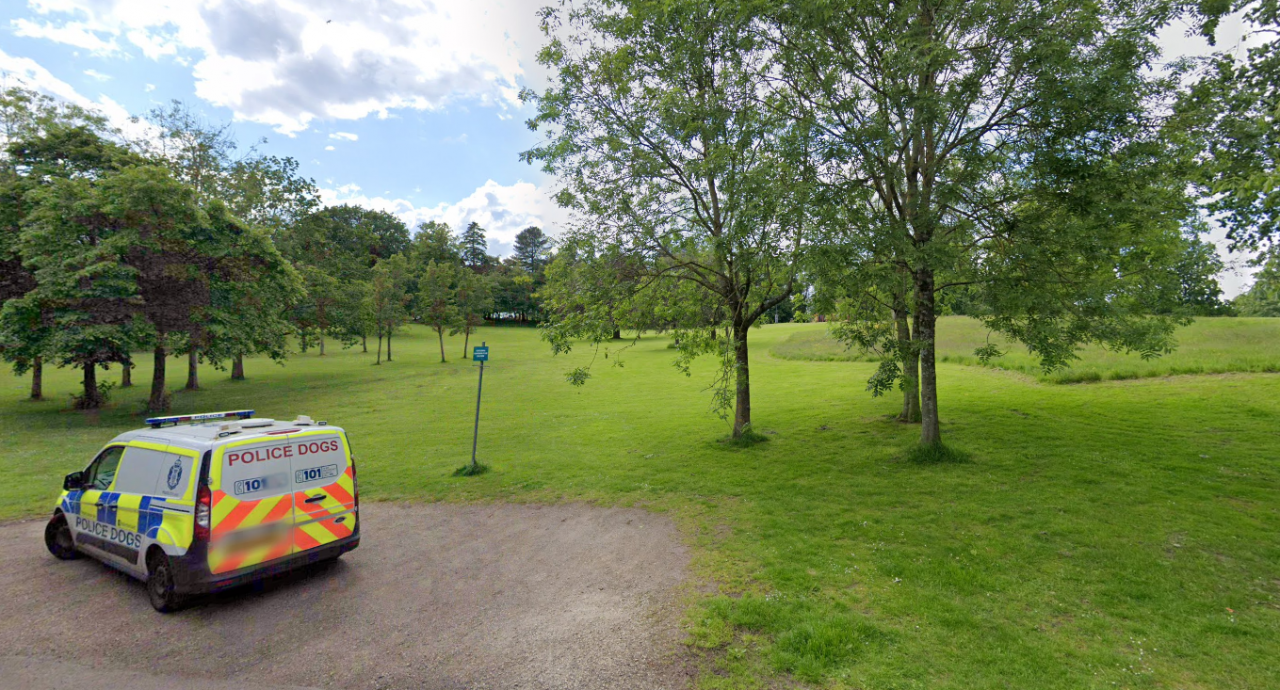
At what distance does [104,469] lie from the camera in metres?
7.97

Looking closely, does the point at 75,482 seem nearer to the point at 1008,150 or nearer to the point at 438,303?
the point at 1008,150

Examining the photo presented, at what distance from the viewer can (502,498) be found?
40.2 feet

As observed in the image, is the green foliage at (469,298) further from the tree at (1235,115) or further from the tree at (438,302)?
the tree at (1235,115)

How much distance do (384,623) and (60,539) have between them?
6.33 metres

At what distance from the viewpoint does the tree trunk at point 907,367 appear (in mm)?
11883

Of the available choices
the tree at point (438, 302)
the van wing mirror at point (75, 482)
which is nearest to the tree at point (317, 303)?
the tree at point (438, 302)

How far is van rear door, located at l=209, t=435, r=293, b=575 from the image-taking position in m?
6.61

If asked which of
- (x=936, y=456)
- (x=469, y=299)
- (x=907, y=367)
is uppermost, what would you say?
(x=469, y=299)

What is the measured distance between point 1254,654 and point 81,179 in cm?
3251

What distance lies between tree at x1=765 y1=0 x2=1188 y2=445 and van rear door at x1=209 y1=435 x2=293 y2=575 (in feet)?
33.2

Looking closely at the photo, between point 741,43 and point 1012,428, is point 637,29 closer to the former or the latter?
point 741,43

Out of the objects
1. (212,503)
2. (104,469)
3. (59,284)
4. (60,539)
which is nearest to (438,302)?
(59,284)

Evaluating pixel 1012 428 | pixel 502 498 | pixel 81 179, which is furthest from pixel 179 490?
pixel 81 179

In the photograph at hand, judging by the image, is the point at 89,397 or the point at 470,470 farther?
the point at 89,397
